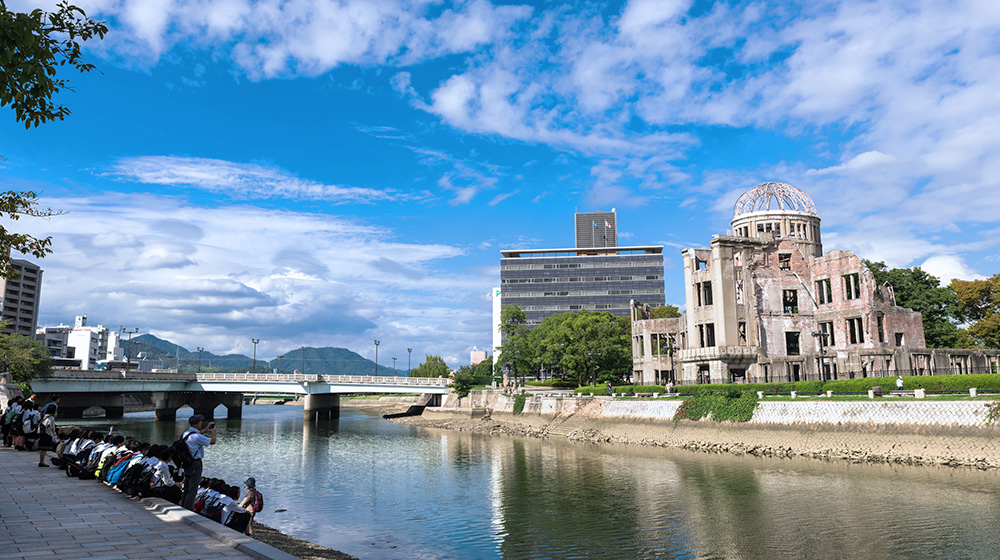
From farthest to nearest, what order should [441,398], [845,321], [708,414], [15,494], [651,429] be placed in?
[441,398] < [845,321] < [651,429] < [708,414] < [15,494]

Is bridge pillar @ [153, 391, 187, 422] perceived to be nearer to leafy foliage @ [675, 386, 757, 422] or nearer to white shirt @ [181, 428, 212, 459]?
leafy foliage @ [675, 386, 757, 422]

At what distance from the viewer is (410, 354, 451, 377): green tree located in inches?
5994

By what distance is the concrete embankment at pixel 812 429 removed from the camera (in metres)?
36.0

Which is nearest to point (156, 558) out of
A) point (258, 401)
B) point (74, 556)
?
point (74, 556)

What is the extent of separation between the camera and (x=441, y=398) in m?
105

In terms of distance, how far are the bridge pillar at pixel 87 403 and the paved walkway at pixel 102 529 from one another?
8879cm

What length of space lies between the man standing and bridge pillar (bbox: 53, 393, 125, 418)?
3630 inches

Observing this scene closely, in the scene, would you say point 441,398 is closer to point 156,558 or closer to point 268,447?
point 268,447

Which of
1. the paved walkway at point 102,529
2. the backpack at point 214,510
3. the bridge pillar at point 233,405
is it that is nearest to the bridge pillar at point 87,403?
the bridge pillar at point 233,405

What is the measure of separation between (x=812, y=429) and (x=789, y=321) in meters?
30.8

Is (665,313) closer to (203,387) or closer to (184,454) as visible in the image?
(203,387)

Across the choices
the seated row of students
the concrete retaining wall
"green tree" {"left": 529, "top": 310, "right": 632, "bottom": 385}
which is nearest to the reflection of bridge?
"green tree" {"left": 529, "top": 310, "right": 632, "bottom": 385}

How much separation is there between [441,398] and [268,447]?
49.6m

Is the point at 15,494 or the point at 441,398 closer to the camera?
the point at 15,494
